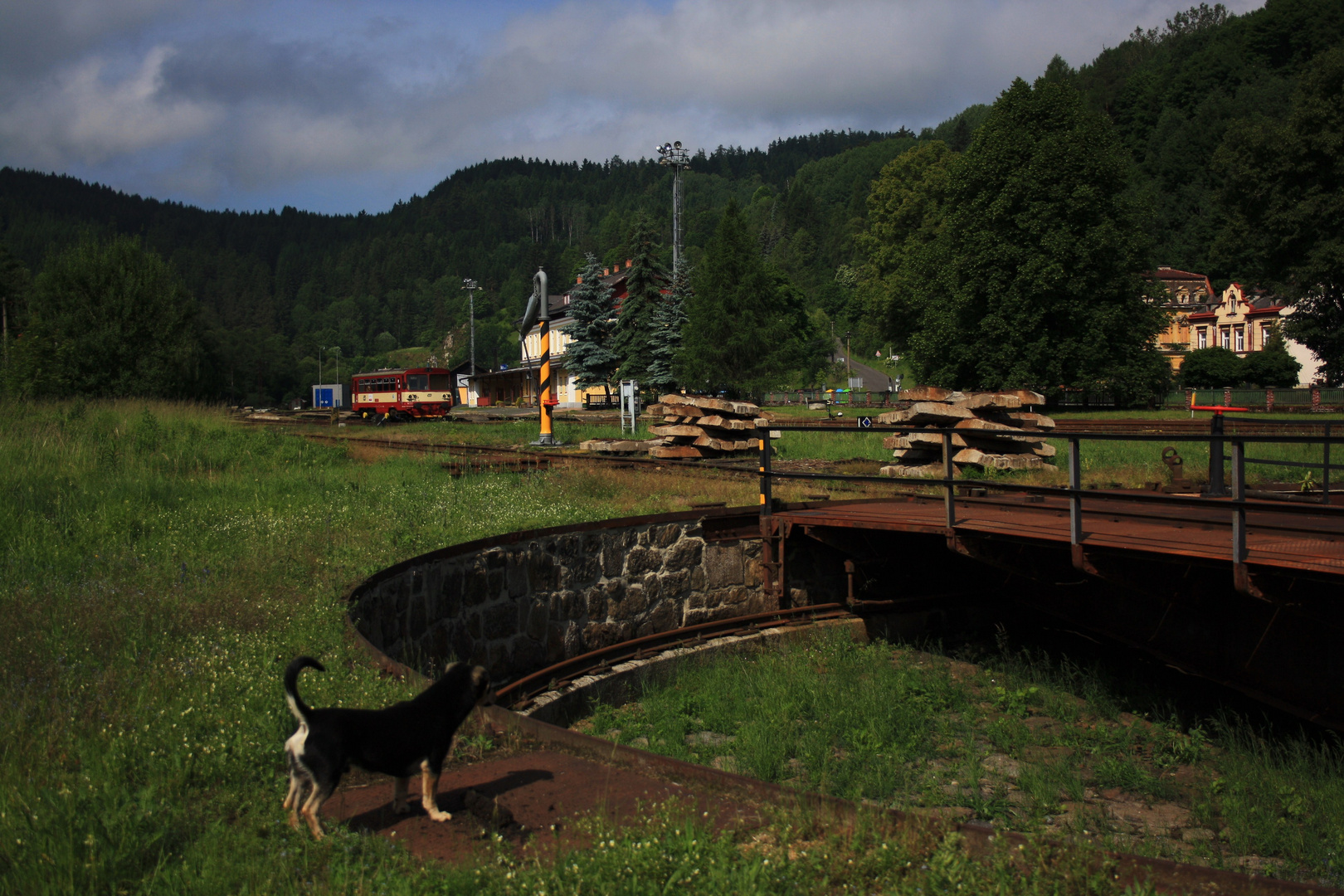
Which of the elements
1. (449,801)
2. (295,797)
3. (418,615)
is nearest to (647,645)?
(418,615)

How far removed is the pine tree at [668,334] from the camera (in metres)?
49.9

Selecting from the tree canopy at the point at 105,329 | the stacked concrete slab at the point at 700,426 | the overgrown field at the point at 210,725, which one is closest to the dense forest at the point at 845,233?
the tree canopy at the point at 105,329

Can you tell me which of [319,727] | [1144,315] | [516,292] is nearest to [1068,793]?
[319,727]

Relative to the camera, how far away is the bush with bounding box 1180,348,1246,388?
5612 cm

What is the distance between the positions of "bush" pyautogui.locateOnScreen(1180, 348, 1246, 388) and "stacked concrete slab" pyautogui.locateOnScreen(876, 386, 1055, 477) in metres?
46.9

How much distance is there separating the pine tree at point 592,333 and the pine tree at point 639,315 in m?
1.65

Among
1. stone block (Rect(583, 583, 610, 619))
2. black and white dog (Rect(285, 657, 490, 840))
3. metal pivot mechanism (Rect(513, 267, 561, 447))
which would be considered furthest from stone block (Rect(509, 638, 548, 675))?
metal pivot mechanism (Rect(513, 267, 561, 447))

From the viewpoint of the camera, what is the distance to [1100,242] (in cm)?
3662

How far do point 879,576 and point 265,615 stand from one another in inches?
302

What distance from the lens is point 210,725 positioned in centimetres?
423

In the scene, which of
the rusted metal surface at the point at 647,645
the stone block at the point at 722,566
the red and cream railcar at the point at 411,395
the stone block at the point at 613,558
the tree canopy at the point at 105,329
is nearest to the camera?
the rusted metal surface at the point at 647,645

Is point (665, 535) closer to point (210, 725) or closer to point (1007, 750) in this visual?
point (1007, 750)

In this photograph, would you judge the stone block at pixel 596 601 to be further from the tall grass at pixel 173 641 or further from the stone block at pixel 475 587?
the stone block at pixel 475 587

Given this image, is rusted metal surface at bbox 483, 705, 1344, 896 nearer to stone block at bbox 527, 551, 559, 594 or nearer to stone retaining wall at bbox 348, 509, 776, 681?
stone retaining wall at bbox 348, 509, 776, 681
